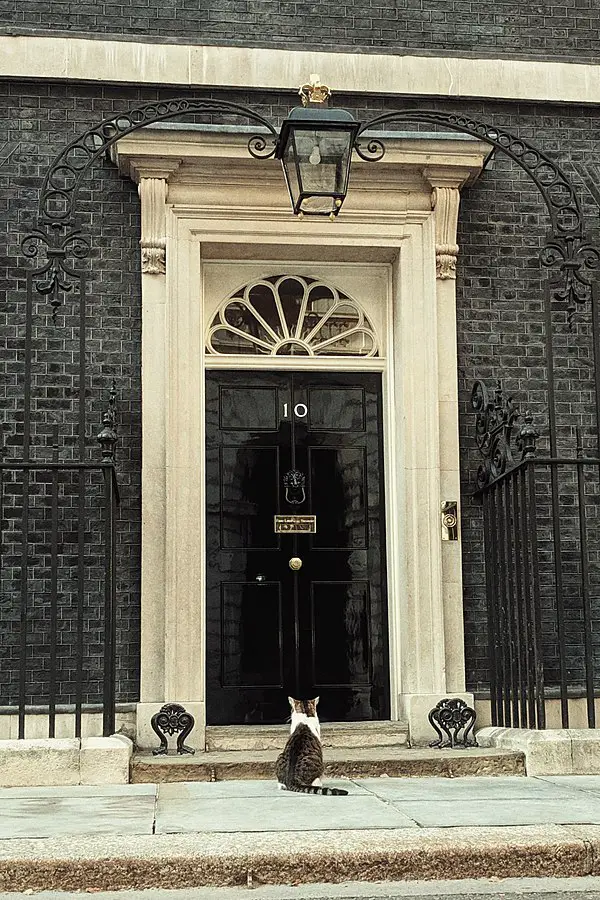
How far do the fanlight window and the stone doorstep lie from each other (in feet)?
16.0

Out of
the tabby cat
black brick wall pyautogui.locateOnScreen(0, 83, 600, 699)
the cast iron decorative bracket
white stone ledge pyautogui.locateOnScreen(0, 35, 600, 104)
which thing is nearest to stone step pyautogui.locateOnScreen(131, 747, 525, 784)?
the cast iron decorative bracket

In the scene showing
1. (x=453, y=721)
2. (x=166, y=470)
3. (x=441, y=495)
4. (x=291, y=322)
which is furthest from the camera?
(x=291, y=322)

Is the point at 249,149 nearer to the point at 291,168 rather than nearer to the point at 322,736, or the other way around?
the point at 291,168

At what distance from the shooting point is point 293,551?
9.12 m

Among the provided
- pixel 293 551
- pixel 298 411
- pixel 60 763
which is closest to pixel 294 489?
pixel 293 551

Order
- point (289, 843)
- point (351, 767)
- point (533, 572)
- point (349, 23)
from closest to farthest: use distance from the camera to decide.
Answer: point (289, 843), point (351, 767), point (533, 572), point (349, 23)

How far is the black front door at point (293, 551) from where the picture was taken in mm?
8992

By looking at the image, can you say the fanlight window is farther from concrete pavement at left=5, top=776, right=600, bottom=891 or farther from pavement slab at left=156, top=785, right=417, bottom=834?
concrete pavement at left=5, top=776, right=600, bottom=891

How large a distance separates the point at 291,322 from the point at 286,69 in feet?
6.07

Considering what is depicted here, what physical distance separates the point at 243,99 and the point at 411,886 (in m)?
6.25

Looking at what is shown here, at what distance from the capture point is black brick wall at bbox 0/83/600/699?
8.88m

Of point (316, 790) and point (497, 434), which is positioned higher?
point (497, 434)

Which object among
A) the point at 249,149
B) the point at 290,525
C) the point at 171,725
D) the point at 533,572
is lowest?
the point at 171,725

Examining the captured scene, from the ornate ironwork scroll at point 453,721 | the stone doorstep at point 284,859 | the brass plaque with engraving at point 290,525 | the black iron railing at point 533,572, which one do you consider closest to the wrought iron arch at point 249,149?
the black iron railing at point 533,572
